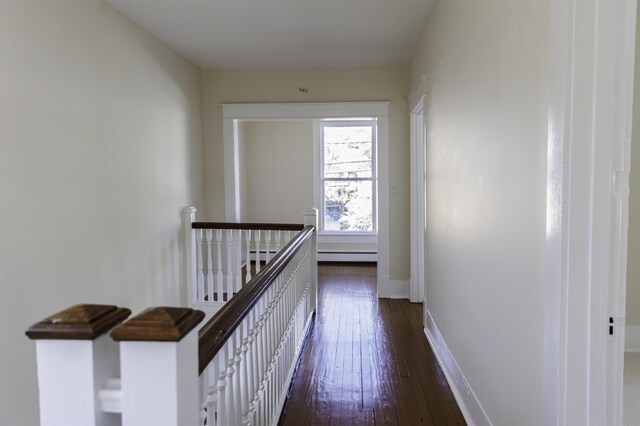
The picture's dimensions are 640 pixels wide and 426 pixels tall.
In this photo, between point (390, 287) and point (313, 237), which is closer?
point (313, 237)

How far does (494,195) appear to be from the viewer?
6.02ft

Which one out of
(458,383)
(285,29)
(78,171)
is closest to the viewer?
(458,383)

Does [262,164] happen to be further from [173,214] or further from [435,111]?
[435,111]

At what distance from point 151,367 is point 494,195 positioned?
155cm

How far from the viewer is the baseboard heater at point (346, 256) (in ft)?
22.5

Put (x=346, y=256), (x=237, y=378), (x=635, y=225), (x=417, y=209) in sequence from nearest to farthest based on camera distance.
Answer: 1. (x=237, y=378)
2. (x=635, y=225)
3. (x=417, y=209)
4. (x=346, y=256)

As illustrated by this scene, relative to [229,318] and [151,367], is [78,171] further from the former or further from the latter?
[151,367]

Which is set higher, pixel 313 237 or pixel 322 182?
pixel 322 182

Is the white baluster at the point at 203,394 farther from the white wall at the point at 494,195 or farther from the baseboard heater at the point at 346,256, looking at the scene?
the baseboard heater at the point at 346,256

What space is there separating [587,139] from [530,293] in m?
0.56

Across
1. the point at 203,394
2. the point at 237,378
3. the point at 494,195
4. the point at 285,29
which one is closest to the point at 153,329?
the point at 203,394

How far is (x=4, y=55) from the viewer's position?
211 centimetres

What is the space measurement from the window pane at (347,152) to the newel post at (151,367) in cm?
628

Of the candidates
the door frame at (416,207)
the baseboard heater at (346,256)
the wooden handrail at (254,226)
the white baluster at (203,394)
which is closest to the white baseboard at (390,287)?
the door frame at (416,207)
